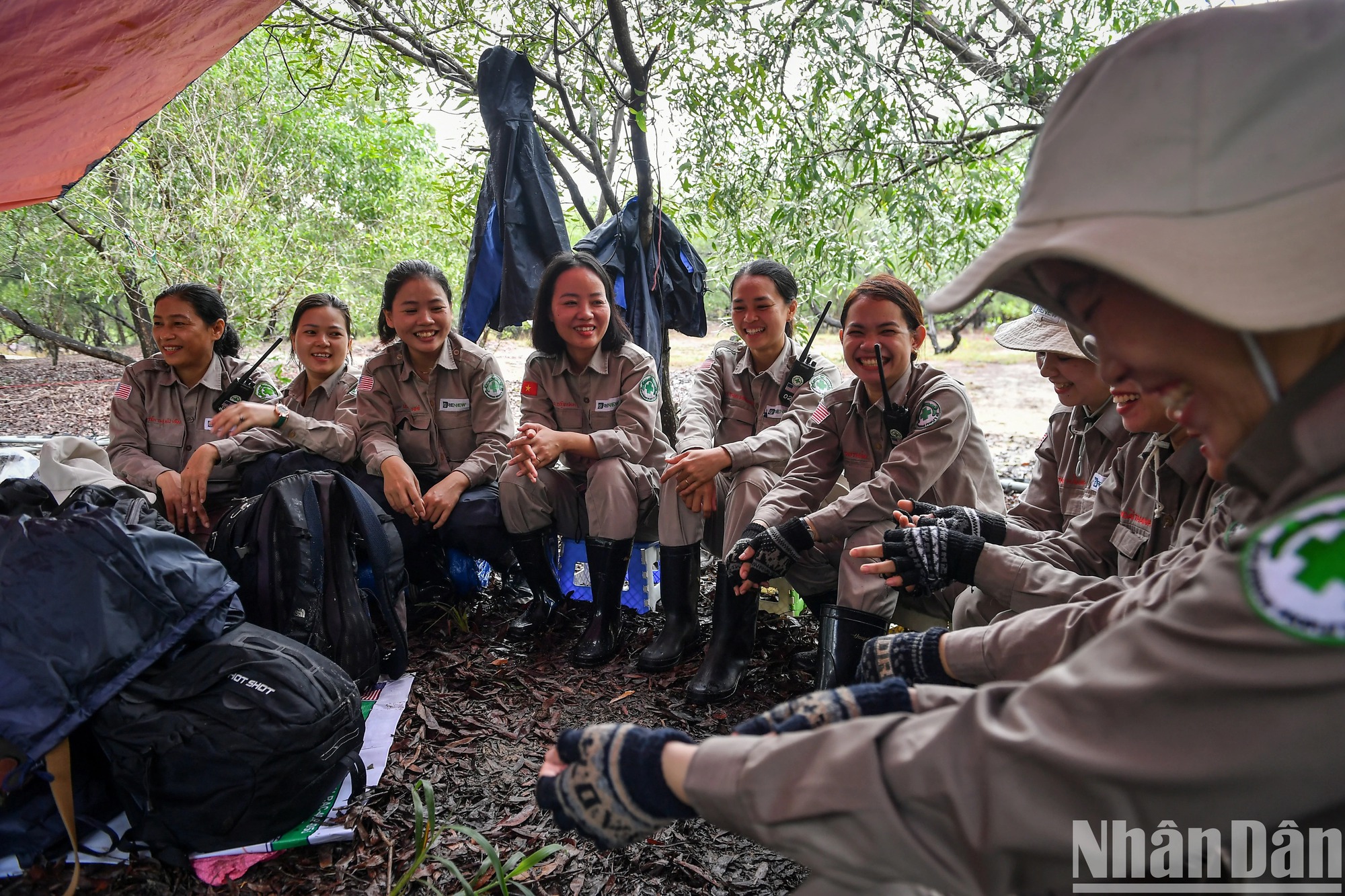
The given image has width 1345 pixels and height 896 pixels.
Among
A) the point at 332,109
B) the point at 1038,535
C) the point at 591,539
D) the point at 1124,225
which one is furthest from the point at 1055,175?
the point at 332,109

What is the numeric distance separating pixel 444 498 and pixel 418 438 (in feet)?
1.61

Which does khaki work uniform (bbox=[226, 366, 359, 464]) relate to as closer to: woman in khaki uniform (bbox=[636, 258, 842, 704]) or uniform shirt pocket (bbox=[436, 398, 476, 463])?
uniform shirt pocket (bbox=[436, 398, 476, 463])

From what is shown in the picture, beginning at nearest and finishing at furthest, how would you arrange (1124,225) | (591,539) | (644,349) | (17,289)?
(1124,225), (591,539), (644,349), (17,289)

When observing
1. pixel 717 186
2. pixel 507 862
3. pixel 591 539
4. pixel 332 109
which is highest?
pixel 332 109

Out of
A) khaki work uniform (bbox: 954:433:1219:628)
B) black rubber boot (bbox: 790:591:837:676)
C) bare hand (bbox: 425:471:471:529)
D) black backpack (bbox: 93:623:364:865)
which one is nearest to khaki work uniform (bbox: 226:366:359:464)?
bare hand (bbox: 425:471:471:529)

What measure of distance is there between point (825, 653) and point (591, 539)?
120 centimetres

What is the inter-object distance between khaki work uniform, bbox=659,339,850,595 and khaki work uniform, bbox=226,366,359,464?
1601 mm

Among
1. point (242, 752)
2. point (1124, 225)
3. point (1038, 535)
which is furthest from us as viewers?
point (1038, 535)

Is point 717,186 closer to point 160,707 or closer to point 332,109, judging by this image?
point 160,707

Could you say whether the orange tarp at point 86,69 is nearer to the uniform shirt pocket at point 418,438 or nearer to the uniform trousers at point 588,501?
the uniform shirt pocket at point 418,438

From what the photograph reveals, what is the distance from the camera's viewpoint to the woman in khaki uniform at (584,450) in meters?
3.24

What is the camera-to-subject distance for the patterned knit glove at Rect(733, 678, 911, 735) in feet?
3.68

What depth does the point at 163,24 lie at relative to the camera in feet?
9.60

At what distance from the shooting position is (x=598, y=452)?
3.37m
